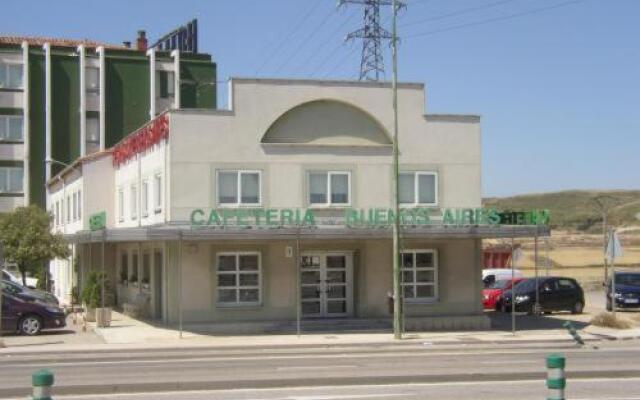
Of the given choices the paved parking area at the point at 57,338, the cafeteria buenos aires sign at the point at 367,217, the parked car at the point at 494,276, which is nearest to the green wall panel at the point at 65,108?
the parked car at the point at 494,276

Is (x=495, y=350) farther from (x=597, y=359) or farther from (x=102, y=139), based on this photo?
(x=102, y=139)

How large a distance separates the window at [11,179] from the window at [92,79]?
6936 mm

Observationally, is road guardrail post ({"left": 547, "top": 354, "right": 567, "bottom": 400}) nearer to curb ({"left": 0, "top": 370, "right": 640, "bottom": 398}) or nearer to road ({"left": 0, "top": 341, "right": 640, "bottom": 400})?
road ({"left": 0, "top": 341, "right": 640, "bottom": 400})

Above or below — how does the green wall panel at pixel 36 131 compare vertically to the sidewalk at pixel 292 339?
above

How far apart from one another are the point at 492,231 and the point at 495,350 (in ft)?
19.3

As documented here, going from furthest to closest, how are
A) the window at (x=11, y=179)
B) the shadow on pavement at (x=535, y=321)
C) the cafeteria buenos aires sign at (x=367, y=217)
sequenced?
the window at (x=11, y=179)
the shadow on pavement at (x=535, y=321)
the cafeteria buenos aires sign at (x=367, y=217)

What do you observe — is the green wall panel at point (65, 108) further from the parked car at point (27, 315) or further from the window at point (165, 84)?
the parked car at point (27, 315)

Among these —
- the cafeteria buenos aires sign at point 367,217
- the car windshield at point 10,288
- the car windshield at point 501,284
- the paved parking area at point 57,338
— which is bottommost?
the paved parking area at point 57,338

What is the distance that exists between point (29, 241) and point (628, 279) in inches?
930

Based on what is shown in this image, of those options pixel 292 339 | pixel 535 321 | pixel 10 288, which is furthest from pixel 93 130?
pixel 292 339

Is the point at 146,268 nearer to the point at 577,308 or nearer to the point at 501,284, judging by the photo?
the point at 501,284

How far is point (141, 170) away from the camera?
3444cm

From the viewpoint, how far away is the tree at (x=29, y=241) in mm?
40719

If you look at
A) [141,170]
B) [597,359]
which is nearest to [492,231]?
[597,359]
